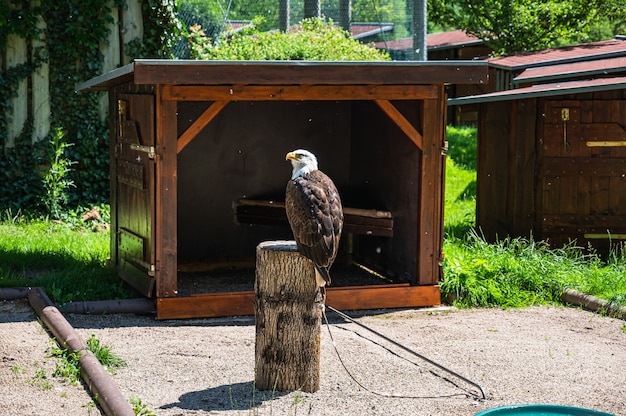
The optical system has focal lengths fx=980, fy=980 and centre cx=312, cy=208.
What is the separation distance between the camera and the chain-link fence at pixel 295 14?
17031mm

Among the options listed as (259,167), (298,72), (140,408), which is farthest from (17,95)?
(140,408)

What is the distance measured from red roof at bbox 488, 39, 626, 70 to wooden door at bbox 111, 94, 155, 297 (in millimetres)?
5759

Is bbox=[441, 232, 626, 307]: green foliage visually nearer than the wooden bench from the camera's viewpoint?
Yes

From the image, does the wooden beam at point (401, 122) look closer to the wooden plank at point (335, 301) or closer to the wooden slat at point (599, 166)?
the wooden plank at point (335, 301)

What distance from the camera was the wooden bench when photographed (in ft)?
31.6

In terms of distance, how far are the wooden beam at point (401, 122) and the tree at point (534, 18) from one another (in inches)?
456

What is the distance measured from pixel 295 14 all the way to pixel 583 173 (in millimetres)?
9216

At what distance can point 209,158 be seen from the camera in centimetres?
1075

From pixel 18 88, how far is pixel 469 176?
300 inches

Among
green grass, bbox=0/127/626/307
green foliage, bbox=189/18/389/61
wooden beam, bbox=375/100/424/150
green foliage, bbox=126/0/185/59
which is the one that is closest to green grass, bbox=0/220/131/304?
green grass, bbox=0/127/626/307

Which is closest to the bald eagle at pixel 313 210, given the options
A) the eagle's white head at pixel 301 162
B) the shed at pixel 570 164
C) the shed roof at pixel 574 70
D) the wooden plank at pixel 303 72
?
the eagle's white head at pixel 301 162

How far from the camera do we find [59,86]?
12906mm

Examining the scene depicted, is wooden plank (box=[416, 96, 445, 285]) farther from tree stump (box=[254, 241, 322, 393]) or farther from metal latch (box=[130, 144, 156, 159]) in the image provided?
tree stump (box=[254, 241, 322, 393])

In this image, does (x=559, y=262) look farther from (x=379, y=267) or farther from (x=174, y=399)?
(x=174, y=399)
